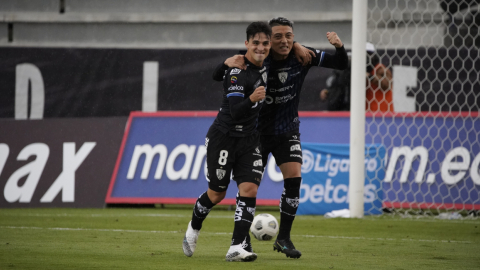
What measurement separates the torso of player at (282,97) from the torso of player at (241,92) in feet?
1.34

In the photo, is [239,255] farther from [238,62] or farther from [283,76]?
[283,76]

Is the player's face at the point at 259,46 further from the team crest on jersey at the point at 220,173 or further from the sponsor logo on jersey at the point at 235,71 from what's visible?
the team crest on jersey at the point at 220,173

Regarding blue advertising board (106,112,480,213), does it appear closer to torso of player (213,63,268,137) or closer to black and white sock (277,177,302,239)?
black and white sock (277,177,302,239)

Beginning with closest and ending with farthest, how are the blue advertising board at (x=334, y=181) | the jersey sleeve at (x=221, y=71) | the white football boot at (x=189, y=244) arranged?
the white football boot at (x=189, y=244)
the jersey sleeve at (x=221, y=71)
the blue advertising board at (x=334, y=181)

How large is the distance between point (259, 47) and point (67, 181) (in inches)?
239

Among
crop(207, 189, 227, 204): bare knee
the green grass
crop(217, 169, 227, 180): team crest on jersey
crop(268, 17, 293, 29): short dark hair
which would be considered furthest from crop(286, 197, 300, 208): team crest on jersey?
crop(268, 17, 293, 29): short dark hair

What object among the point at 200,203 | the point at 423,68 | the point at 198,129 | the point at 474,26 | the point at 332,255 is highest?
the point at 474,26

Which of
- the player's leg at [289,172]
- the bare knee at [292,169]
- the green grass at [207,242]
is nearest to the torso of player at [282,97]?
the player's leg at [289,172]

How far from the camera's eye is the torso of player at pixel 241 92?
16.3 feet

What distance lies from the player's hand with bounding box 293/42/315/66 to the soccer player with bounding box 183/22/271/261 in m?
0.51

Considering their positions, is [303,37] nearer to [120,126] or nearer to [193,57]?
[193,57]

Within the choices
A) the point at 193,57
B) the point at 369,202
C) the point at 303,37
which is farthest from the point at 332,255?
the point at 303,37

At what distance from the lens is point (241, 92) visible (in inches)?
195

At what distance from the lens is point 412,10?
13.3 m
